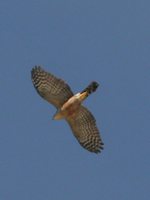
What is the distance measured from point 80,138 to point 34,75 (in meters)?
3.43

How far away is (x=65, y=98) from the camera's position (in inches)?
1833

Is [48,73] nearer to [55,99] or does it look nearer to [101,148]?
[55,99]

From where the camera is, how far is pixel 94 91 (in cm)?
4575

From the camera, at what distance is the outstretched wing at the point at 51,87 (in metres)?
46.3

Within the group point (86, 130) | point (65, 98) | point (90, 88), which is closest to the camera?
point (90, 88)

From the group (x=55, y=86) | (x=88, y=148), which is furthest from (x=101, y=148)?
(x=55, y=86)

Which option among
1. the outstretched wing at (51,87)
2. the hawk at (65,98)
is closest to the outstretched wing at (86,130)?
the hawk at (65,98)

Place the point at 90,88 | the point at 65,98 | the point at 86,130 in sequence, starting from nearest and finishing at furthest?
the point at 90,88 → the point at 65,98 → the point at 86,130

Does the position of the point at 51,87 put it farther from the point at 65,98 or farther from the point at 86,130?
the point at 86,130

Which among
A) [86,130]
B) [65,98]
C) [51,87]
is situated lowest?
[86,130]

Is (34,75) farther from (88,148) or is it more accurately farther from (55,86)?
(88,148)

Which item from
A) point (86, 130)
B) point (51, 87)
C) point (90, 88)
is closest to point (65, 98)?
point (51, 87)

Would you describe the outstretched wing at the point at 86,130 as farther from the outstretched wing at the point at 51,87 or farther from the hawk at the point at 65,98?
the outstretched wing at the point at 51,87

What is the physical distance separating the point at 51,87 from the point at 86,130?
2473mm
